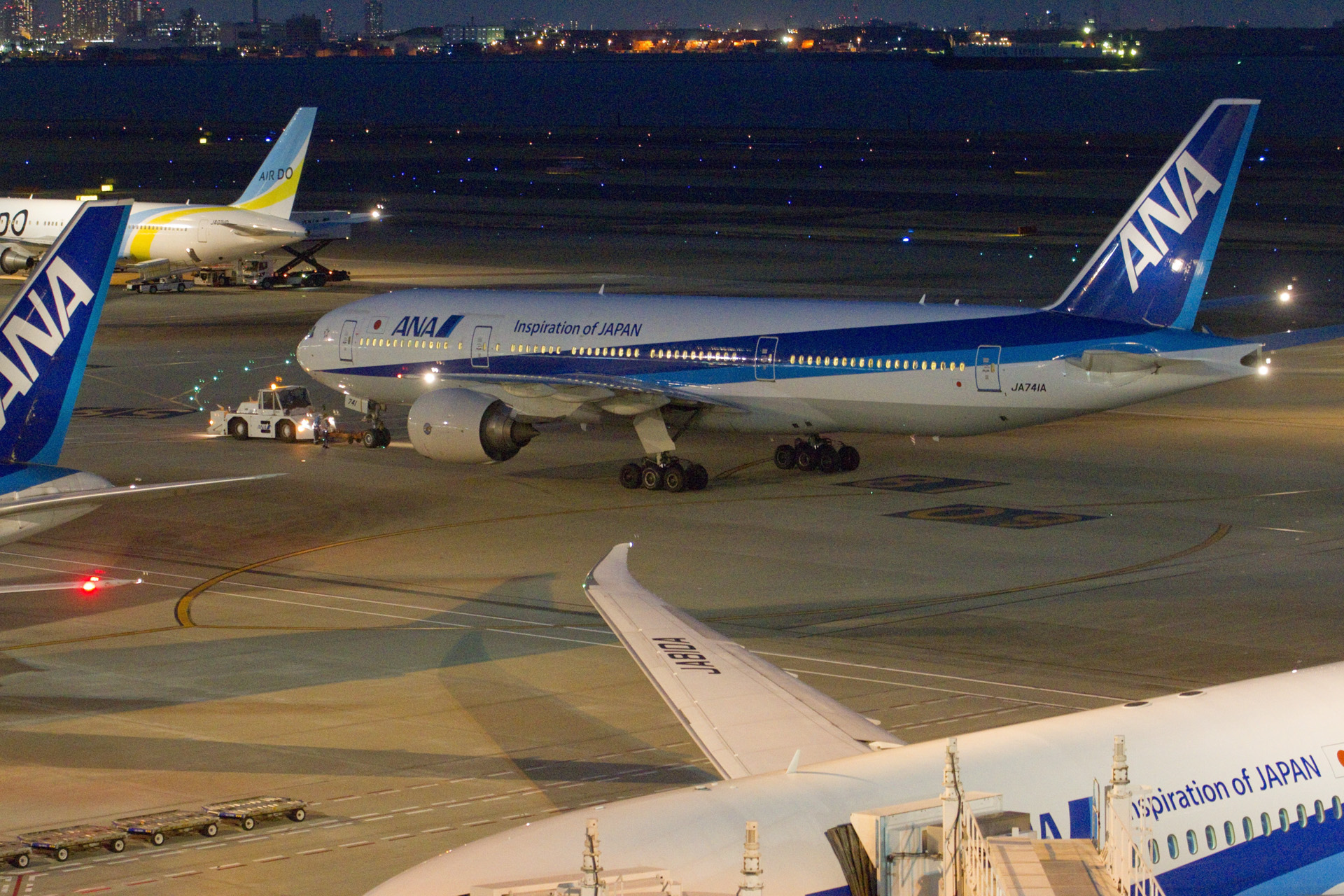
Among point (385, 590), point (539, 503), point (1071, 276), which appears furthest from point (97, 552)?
point (1071, 276)

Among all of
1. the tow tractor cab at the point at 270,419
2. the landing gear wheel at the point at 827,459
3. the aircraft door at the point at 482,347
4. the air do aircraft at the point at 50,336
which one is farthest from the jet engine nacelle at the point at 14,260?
the air do aircraft at the point at 50,336

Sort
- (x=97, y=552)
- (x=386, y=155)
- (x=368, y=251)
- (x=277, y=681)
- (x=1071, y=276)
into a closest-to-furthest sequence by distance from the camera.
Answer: (x=277, y=681) → (x=97, y=552) → (x=1071, y=276) → (x=368, y=251) → (x=386, y=155)

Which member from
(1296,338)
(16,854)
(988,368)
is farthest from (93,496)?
(1296,338)

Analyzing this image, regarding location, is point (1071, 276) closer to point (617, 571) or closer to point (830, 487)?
point (830, 487)

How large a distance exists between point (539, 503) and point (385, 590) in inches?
319

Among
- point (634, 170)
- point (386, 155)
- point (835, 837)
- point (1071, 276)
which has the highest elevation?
point (386, 155)

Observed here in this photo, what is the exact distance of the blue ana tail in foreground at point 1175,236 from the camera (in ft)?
124

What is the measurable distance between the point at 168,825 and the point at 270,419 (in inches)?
1154

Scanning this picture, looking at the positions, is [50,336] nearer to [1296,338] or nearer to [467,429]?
[467,429]

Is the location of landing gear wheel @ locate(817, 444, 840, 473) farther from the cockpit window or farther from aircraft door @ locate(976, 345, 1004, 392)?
the cockpit window

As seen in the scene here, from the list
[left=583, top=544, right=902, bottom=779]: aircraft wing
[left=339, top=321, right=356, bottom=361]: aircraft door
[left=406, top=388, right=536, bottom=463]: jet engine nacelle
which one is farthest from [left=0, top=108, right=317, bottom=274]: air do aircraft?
[left=583, top=544, right=902, bottom=779]: aircraft wing

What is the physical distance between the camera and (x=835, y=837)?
12359 mm

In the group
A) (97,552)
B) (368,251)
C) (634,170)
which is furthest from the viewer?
(634,170)

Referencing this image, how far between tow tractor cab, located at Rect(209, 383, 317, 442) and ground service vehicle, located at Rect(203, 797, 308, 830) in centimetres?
2817
